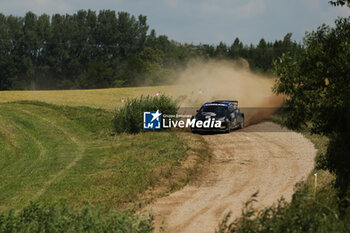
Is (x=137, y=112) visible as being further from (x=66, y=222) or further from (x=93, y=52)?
(x=93, y=52)

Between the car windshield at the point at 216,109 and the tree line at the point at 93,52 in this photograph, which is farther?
the tree line at the point at 93,52

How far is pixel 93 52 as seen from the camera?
142m

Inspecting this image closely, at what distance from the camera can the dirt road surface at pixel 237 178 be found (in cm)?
1529

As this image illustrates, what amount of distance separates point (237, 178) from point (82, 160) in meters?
8.69

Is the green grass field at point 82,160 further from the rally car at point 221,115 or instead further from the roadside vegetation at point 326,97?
the roadside vegetation at point 326,97

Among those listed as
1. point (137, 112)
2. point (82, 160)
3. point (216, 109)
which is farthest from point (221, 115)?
point (82, 160)

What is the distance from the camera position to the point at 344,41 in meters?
13.9

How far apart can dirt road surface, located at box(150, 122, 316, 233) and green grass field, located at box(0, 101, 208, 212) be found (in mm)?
1184

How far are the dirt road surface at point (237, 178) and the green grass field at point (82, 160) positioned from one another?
3.88ft

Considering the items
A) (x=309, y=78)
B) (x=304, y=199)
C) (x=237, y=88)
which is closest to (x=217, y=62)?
(x=237, y=88)

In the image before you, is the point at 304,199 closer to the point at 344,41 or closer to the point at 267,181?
the point at 344,41

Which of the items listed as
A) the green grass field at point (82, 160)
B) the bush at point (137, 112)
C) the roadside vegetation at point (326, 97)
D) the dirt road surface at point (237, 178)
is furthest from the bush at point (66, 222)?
the bush at point (137, 112)

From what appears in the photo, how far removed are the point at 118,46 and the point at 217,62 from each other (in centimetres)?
8515

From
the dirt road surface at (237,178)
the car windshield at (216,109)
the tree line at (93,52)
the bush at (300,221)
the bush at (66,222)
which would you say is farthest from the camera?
the tree line at (93,52)
